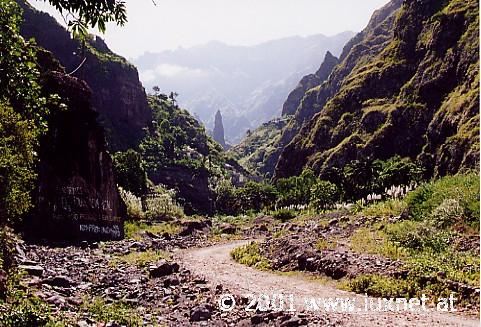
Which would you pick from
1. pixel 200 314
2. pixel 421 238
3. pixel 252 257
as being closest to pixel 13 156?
pixel 200 314

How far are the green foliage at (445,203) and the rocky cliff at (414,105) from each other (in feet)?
167

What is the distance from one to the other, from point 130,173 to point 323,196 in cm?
3655

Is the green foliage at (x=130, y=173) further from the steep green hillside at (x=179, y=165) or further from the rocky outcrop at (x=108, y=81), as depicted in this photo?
the rocky outcrop at (x=108, y=81)

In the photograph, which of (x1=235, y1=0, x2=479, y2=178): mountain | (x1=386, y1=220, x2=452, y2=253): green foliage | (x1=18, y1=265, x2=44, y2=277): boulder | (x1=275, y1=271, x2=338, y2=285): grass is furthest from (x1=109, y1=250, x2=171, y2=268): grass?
(x1=235, y1=0, x2=479, y2=178): mountain

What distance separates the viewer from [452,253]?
21297mm

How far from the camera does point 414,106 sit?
122 metres

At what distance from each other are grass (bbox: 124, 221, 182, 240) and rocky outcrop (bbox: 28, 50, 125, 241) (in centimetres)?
282

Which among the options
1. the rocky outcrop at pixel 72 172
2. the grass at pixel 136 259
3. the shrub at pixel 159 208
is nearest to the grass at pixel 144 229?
the rocky outcrop at pixel 72 172

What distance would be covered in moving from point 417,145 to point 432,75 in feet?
76.0

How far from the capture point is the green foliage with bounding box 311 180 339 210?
8256cm

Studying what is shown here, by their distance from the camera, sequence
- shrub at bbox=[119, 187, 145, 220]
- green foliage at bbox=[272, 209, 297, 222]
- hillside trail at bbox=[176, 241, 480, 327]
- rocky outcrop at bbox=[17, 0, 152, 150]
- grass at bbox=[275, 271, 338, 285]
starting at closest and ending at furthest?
hillside trail at bbox=[176, 241, 480, 327] → grass at bbox=[275, 271, 338, 285] → shrub at bbox=[119, 187, 145, 220] → green foliage at bbox=[272, 209, 297, 222] → rocky outcrop at bbox=[17, 0, 152, 150]

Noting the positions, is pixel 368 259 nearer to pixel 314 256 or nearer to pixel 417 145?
pixel 314 256

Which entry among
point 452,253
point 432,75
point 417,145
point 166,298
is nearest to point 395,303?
point 452,253

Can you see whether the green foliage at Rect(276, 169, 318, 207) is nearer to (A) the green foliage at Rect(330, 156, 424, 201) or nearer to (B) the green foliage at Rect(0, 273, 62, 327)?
(A) the green foliage at Rect(330, 156, 424, 201)
